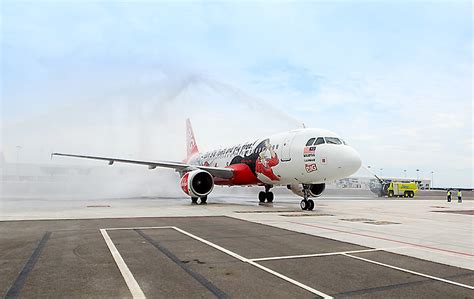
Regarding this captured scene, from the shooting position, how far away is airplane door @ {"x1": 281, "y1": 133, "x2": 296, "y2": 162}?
1923 centimetres

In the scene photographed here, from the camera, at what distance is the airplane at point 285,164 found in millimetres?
16891

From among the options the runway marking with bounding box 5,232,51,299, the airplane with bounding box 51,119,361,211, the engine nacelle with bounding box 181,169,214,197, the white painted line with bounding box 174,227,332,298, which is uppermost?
the airplane with bounding box 51,119,361,211

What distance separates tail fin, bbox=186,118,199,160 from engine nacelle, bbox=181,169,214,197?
14.1m

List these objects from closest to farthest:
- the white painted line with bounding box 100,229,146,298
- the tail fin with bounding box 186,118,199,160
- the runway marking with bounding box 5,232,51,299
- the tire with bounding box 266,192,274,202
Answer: the runway marking with bounding box 5,232,51,299, the white painted line with bounding box 100,229,146,298, the tire with bounding box 266,192,274,202, the tail fin with bounding box 186,118,199,160

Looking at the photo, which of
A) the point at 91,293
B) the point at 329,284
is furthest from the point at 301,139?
the point at 91,293

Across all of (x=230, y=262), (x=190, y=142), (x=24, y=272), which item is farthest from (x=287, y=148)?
(x=190, y=142)

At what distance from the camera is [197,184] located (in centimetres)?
2277

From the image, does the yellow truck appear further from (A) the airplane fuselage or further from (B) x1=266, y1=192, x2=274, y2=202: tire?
(A) the airplane fuselage

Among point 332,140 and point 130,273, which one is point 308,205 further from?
point 130,273

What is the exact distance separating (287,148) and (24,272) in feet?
49.8

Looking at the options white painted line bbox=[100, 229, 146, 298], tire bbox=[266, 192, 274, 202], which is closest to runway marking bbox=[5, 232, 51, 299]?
white painted line bbox=[100, 229, 146, 298]

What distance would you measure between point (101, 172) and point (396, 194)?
36217 millimetres

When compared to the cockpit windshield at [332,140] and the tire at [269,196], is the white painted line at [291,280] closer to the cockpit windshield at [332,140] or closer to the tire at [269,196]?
the cockpit windshield at [332,140]

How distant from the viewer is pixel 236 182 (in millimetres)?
24516
